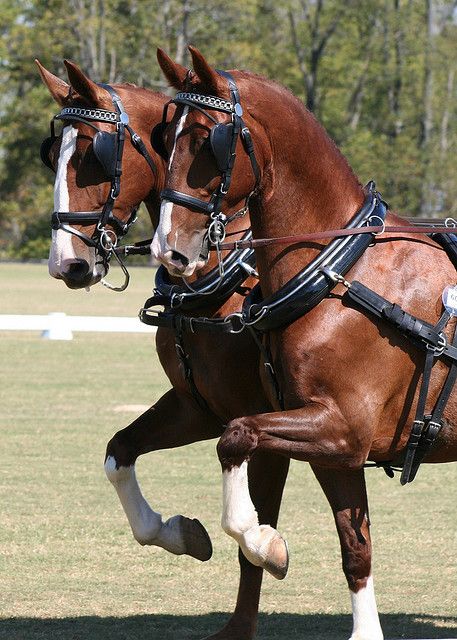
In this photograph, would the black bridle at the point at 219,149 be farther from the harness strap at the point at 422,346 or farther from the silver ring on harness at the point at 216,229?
the harness strap at the point at 422,346

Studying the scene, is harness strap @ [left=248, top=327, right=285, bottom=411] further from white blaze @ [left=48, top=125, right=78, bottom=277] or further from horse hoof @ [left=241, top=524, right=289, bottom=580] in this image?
white blaze @ [left=48, top=125, right=78, bottom=277]

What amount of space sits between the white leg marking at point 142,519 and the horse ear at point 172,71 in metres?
2.01

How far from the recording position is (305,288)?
4.96 metres

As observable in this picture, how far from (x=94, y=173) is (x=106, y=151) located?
0.12 m

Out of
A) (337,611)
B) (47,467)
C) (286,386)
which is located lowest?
(47,467)

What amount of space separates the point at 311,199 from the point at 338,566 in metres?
3.34

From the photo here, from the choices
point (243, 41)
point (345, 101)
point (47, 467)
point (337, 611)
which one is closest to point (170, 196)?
point (337, 611)

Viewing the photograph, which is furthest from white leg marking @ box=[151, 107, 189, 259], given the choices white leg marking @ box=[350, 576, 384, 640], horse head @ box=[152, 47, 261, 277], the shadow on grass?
the shadow on grass

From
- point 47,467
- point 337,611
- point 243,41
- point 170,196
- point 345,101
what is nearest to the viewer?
point 170,196

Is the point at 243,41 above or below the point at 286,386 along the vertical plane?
below

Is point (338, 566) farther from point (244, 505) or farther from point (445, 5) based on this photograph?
point (445, 5)

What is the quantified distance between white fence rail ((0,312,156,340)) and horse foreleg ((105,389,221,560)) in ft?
40.3

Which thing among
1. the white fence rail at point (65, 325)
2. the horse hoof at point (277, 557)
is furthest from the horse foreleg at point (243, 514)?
the white fence rail at point (65, 325)

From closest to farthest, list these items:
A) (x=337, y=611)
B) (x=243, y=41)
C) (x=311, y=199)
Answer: (x=311, y=199), (x=337, y=611), (x=243, y=41)
